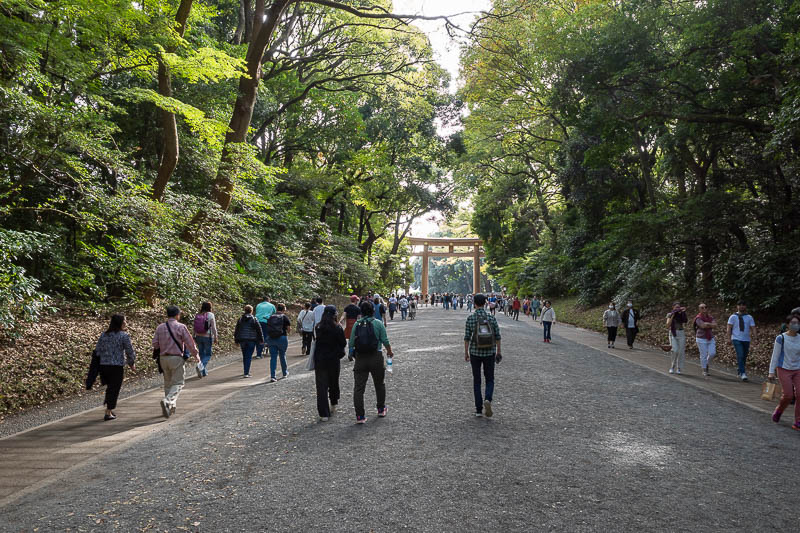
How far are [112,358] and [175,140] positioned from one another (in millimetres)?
7718

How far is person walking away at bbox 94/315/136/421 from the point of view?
6.54 m

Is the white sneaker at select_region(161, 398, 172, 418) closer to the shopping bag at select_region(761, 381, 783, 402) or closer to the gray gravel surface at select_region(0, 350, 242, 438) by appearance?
the gray gravel surface at select_region(0, 350, 242, 438)

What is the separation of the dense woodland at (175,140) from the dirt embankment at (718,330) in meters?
12.7

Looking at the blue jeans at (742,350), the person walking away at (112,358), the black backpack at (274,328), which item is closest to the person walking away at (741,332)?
the blue jeans at (742,350)

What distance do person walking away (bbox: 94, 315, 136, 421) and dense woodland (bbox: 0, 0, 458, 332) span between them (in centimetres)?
152

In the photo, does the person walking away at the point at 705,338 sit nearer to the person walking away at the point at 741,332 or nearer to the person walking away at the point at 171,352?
the person walking away at the point at 741,332

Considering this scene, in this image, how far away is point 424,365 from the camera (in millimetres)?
10539

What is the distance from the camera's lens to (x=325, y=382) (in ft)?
20.7

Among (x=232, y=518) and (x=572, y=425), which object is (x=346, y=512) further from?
(x=572, y=425)

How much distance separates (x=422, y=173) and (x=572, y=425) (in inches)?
976

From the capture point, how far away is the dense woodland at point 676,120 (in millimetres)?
12594

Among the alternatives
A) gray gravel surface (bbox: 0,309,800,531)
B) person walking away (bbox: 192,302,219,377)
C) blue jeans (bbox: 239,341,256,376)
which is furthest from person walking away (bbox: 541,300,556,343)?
person walking away (bbox: 192,302,219,377)

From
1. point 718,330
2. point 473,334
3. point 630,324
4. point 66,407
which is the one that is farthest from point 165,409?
point 718,330

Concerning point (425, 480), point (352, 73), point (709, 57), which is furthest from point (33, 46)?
point (709, 57)
